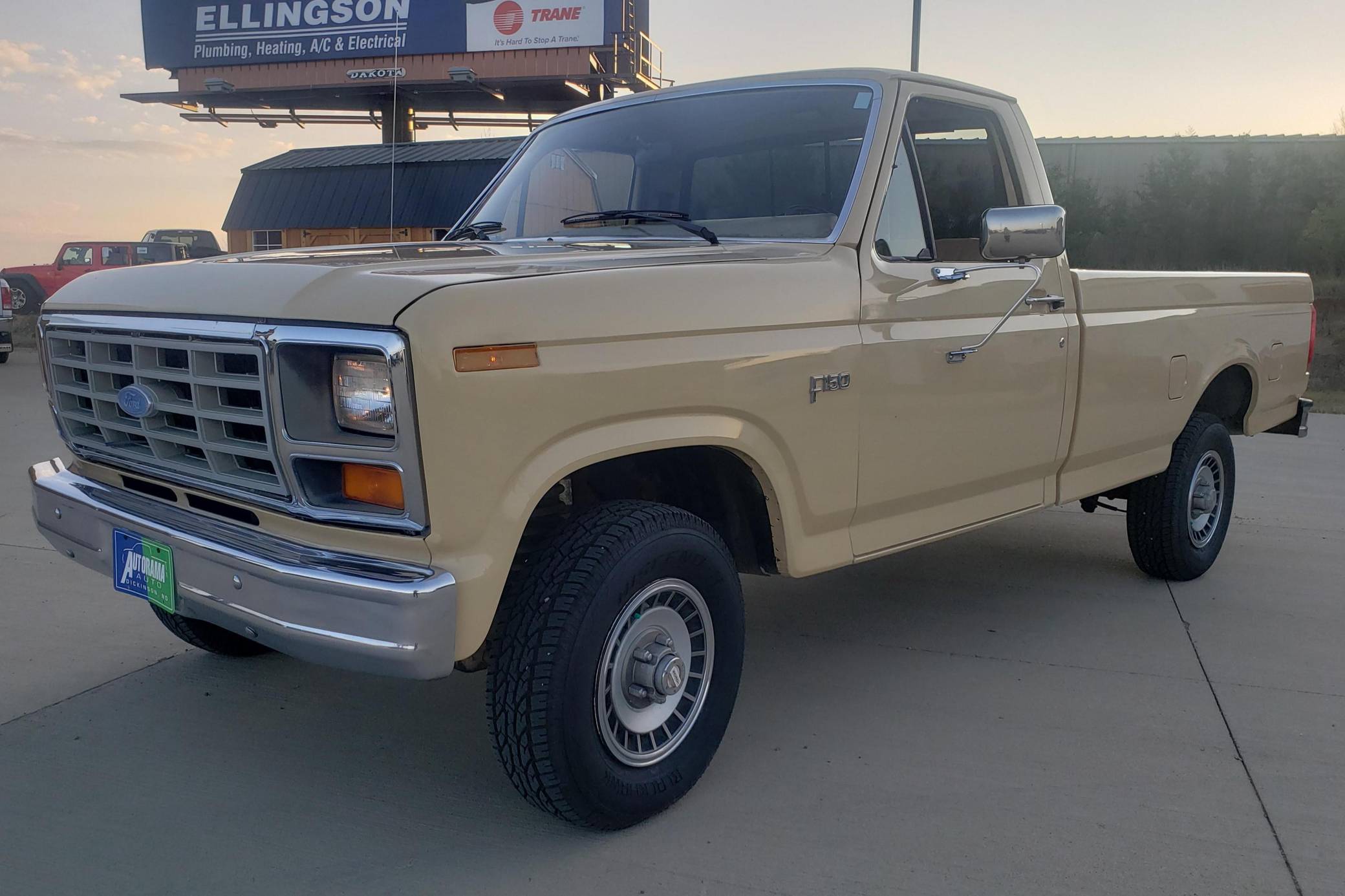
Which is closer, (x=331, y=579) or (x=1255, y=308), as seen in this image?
(x=331, y=579)

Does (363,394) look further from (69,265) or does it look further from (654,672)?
(69,265)

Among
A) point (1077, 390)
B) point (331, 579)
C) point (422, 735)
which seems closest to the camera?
point (331, 579)

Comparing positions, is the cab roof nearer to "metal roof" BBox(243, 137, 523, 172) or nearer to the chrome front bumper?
the chrome front bumper

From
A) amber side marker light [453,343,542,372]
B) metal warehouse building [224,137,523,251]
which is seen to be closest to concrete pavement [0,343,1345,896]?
amber side marker light [453,343,542,372]

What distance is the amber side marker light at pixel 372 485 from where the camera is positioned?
2297mm

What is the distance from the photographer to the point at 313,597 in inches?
90.1

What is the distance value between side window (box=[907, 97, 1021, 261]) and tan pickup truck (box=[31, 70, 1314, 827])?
2 centimetres

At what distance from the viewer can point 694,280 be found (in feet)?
9.08

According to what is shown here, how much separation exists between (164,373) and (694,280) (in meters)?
1.35

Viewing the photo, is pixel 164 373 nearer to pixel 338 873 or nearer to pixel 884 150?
pixel 338 873

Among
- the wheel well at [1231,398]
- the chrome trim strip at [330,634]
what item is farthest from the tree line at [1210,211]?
the chrome trim strip at [330,634]

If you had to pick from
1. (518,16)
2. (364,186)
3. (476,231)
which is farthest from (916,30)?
(518,16)

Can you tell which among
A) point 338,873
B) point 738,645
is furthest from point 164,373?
point 738,645

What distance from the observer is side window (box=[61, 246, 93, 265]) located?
24734 millimetres
